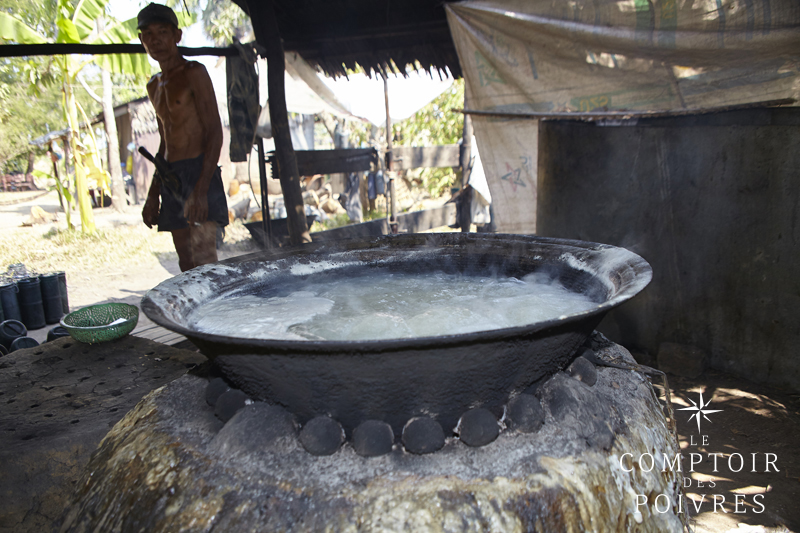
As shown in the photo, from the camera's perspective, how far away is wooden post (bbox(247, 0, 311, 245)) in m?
4.56

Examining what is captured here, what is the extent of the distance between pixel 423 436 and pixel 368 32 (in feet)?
Result: 16.4

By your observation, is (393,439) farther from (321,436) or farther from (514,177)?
(514,177)

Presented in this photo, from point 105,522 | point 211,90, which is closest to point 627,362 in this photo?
point 105,522

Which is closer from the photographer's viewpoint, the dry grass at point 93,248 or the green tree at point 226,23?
the dry grass at point 93,248

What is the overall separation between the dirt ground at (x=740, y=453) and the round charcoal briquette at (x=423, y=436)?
1.82 meters

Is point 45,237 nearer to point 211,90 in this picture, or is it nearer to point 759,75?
point 211,90

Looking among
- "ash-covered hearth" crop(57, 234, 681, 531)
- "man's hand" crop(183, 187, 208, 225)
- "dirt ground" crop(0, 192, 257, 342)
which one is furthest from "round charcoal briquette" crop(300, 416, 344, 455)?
"dirt ground" crop(0, 192, 257, 342)

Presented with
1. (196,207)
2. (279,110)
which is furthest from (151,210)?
(279,110)

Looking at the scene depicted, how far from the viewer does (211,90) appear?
11.6 ft

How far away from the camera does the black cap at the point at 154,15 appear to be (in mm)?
3059

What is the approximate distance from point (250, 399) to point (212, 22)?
2633 centimetres

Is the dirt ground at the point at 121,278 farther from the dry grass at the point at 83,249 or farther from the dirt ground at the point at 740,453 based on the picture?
the dirt ground at the point at 740,453

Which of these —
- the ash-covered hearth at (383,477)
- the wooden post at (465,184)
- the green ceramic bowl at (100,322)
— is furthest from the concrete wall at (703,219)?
the wooden post at (465,184)

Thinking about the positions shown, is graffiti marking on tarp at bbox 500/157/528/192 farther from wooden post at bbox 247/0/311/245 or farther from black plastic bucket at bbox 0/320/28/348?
black plastic bucket at bbox 0/320/28/348
